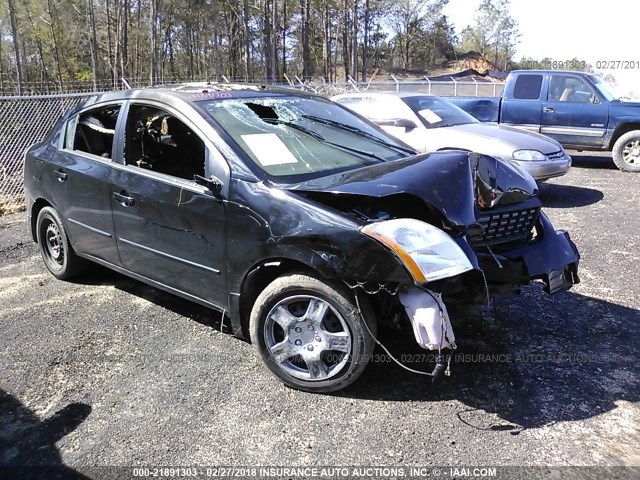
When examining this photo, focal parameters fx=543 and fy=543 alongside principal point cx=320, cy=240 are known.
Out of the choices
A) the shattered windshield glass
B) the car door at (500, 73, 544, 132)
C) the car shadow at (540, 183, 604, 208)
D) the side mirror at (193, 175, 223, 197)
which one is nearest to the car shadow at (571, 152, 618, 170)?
the car door at (500, 73, 544, 132)

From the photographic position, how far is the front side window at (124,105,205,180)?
3.99 m

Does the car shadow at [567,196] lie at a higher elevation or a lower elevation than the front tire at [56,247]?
lower

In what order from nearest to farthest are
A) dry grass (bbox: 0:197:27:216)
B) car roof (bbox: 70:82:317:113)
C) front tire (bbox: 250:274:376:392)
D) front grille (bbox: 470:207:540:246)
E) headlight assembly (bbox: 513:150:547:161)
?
front tire (bbox: 250:274:376:392)
front grille (bbox: 470:207:540:246)
car roof (bbox: 70:82:317:113)
headlight assembly (bbox: 513:150:547:161)
dry grass (bbox: 0:197:27:216)

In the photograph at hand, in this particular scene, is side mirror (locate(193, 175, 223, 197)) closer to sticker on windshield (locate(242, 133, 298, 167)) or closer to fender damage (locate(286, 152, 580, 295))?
sticker on windshield (locate(242, 133, 298, 167))

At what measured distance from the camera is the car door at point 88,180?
4.19 meters

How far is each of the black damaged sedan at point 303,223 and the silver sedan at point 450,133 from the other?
11.8 ft

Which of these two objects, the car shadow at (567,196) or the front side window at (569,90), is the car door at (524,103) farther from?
the car shadow at (567,196)

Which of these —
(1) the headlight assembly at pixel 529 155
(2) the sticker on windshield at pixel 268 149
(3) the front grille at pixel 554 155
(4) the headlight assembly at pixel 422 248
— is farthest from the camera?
(3) the front grille at pixel 554 155

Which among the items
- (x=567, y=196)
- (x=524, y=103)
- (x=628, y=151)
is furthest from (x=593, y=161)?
(x=567, y=196)

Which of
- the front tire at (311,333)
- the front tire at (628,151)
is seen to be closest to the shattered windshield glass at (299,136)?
the front tire at (311,333)

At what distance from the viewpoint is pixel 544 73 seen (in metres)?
10.8

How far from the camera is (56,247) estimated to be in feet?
16.5

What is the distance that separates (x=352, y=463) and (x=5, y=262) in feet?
15.7

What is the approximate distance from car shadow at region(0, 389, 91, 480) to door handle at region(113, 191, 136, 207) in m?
1.43
